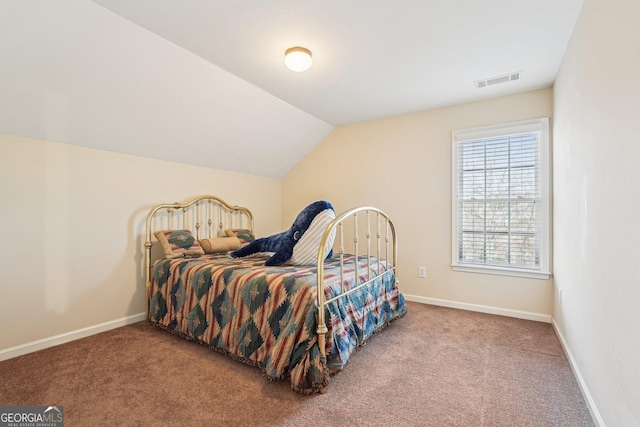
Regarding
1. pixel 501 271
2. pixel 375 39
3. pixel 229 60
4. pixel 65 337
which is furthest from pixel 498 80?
pixel 65 337

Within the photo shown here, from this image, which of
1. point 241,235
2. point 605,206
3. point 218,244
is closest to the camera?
point 605,206

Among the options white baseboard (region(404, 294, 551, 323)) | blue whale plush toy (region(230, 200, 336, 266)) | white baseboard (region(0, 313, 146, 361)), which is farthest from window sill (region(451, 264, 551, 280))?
white baseboard (region(0, 313, 146, 361))

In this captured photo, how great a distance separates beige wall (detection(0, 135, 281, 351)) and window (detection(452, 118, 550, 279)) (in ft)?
11.1

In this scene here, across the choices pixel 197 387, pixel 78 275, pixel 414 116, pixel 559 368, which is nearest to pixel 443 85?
pixel 414 116

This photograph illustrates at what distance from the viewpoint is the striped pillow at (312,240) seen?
250 cm

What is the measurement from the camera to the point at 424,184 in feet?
12.3

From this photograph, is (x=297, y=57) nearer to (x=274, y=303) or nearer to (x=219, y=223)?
(x=274, y=303)

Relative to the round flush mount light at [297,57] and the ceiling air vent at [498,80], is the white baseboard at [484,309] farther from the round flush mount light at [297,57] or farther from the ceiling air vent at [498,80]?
the round flush mount light at [297,57]

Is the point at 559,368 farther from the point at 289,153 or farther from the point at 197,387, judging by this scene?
the point at 289,153

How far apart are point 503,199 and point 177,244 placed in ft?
11.5

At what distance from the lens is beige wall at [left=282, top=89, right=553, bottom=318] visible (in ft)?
10.6

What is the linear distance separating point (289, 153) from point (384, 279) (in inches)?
97.8

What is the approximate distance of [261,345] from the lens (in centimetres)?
206

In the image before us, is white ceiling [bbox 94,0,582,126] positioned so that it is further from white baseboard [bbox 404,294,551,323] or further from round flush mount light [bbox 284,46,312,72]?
white baseboard [bbox 404,294,551,323]
